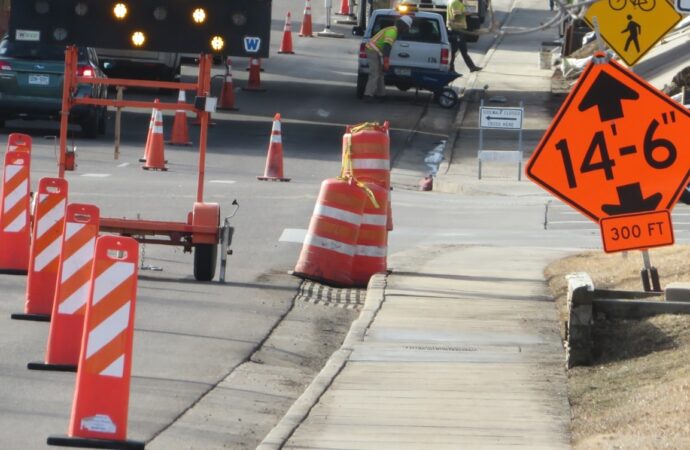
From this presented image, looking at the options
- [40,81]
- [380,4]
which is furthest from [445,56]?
[40,81]

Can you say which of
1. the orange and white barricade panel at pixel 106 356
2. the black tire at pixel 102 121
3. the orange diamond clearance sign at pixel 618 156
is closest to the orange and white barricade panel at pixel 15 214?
the orange diamond clearance sign at pixel 618 156

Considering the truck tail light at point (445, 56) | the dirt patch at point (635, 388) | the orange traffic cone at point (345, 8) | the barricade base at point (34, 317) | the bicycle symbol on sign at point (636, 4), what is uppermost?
the bicycle symbol on sign at point (636, 4)

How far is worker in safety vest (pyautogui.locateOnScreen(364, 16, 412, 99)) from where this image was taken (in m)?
33.2

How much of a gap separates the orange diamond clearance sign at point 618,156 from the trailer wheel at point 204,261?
429 cm

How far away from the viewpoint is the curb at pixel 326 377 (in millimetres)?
8016

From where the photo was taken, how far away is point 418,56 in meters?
34.2

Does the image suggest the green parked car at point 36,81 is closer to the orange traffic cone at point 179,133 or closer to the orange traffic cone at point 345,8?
the orange traffic cone at point 179,133

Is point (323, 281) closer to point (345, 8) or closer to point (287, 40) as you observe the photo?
point (287, 40)

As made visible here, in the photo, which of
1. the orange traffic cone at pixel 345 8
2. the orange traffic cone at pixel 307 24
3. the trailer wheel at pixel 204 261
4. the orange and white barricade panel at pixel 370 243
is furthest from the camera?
the orange traffic cone at pixel 345 8

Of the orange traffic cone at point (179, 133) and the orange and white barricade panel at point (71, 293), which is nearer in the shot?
the orange and white barricade panel at point (71, 293)

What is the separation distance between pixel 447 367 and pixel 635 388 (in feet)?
5.15

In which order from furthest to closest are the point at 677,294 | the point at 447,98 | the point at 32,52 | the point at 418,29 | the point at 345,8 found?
the point at 345,8
the point at 447,98
the point at 418,29
the point at 32,52
the point at 677,294

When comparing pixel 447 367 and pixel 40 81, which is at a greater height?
pixel 40 81

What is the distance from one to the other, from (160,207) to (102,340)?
35.2 feet
